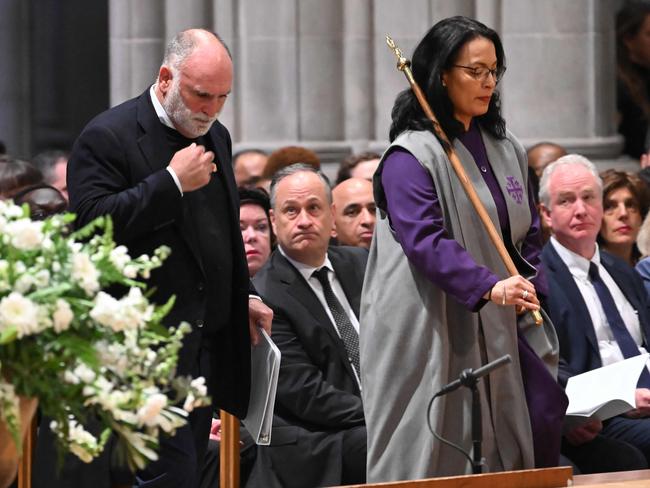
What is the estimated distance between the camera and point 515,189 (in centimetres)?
514

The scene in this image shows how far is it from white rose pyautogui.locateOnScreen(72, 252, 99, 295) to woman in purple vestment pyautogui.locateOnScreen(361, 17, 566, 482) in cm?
209

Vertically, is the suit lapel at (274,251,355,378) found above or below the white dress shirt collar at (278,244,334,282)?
below

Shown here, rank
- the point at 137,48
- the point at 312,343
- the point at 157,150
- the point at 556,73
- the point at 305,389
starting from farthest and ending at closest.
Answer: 1. the point at 137,48
2. the point at 556,73
3. the point at 312,343
4. the point at 305,389
5. the point at 157,150

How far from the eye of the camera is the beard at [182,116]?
463 cm

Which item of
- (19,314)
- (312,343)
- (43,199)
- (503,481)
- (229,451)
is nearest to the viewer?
(19,314)

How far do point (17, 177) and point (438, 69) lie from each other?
3124 millimetres

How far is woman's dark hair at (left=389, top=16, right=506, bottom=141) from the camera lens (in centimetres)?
503

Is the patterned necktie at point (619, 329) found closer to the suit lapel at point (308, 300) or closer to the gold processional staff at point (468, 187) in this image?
the suit lapel at point (308, 300)

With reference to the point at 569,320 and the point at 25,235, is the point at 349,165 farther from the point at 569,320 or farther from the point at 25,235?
the point at 25,235

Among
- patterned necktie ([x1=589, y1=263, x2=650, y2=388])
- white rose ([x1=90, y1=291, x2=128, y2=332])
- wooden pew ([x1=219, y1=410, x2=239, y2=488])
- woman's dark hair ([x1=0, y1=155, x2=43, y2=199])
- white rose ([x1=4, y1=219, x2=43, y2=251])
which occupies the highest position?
white rose ([x1=4, y1=219, x2=43, y2=251])

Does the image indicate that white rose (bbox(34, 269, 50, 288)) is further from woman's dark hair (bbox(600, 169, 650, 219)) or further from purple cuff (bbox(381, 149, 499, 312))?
woman's dark hair (bbox(600, 169, 650, 219))

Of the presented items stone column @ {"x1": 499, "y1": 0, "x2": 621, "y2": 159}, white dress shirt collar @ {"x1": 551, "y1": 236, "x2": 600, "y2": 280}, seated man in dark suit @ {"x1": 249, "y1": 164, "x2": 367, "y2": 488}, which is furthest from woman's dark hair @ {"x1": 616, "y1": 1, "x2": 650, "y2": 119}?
seated man in dark suit @ {"x1": 249, "y1": 164, "x2": 367, "y2": 488}

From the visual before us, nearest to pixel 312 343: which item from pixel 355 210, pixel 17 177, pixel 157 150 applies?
pixel 355 210

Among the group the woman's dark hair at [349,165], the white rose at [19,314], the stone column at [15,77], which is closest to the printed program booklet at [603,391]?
the woman's dark hair at [349,165]
